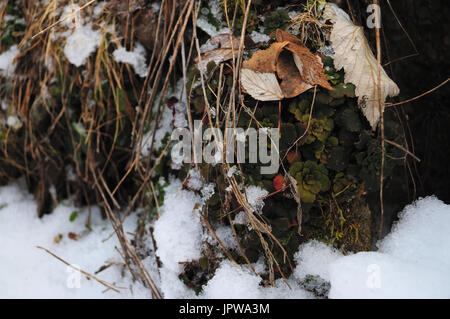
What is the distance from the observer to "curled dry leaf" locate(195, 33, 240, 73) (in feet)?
3.52

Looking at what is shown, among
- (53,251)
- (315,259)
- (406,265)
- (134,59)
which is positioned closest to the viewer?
(406,265)

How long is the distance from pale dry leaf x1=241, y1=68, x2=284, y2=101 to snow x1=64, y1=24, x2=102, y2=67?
2.31ft

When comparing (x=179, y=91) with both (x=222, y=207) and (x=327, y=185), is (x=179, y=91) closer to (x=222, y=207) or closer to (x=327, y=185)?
(x=222, y=207)

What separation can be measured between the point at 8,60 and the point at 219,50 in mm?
1037

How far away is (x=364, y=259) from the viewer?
951 millimetres

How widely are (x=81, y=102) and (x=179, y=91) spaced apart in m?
0.43

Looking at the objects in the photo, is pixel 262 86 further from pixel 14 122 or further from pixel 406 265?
pixel 14 122

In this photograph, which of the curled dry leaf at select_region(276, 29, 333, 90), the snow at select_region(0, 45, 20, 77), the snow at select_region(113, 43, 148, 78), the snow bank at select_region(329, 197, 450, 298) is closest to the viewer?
the snow bank at select_region(329, 197, 450, 298)

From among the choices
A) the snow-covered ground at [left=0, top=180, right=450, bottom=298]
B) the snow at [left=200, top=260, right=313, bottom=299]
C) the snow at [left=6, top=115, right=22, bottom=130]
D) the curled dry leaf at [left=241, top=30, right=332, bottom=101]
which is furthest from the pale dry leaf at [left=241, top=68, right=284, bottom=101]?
the snow at [left=6, top=115, right=22, bottom=130]

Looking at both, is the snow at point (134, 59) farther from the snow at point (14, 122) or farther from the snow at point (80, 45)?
the snow at point (14, 122)

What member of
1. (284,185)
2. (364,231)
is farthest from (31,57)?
(364,231)

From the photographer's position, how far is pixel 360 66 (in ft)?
3.24
